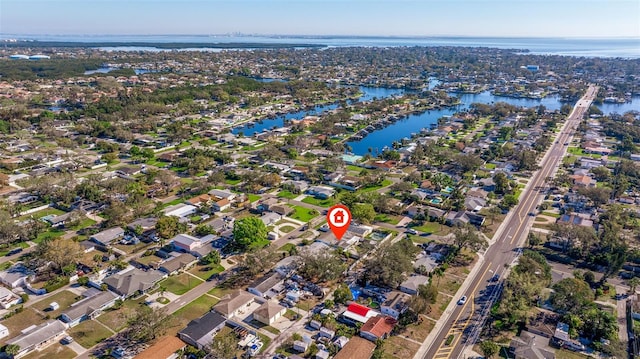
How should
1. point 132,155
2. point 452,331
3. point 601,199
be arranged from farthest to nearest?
point 132,155 → point 601,199 → point 452,331

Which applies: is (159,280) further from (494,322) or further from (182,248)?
(494,322)

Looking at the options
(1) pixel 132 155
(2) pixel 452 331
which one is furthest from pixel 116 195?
(2) pixel 452 331

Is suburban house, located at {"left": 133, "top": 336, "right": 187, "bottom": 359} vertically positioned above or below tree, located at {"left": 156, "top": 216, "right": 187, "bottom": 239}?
below

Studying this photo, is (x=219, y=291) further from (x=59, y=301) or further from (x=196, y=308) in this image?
(x=59, y=301)

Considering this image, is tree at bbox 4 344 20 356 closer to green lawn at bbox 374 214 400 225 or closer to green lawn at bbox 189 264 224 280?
green lawn at bbox 189 264 224 280

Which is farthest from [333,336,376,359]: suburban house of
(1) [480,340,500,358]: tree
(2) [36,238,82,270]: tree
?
(2) [36,238,82,270]: tree

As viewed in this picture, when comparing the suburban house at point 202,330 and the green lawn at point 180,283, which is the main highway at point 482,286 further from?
the green lawn at point 180,283
